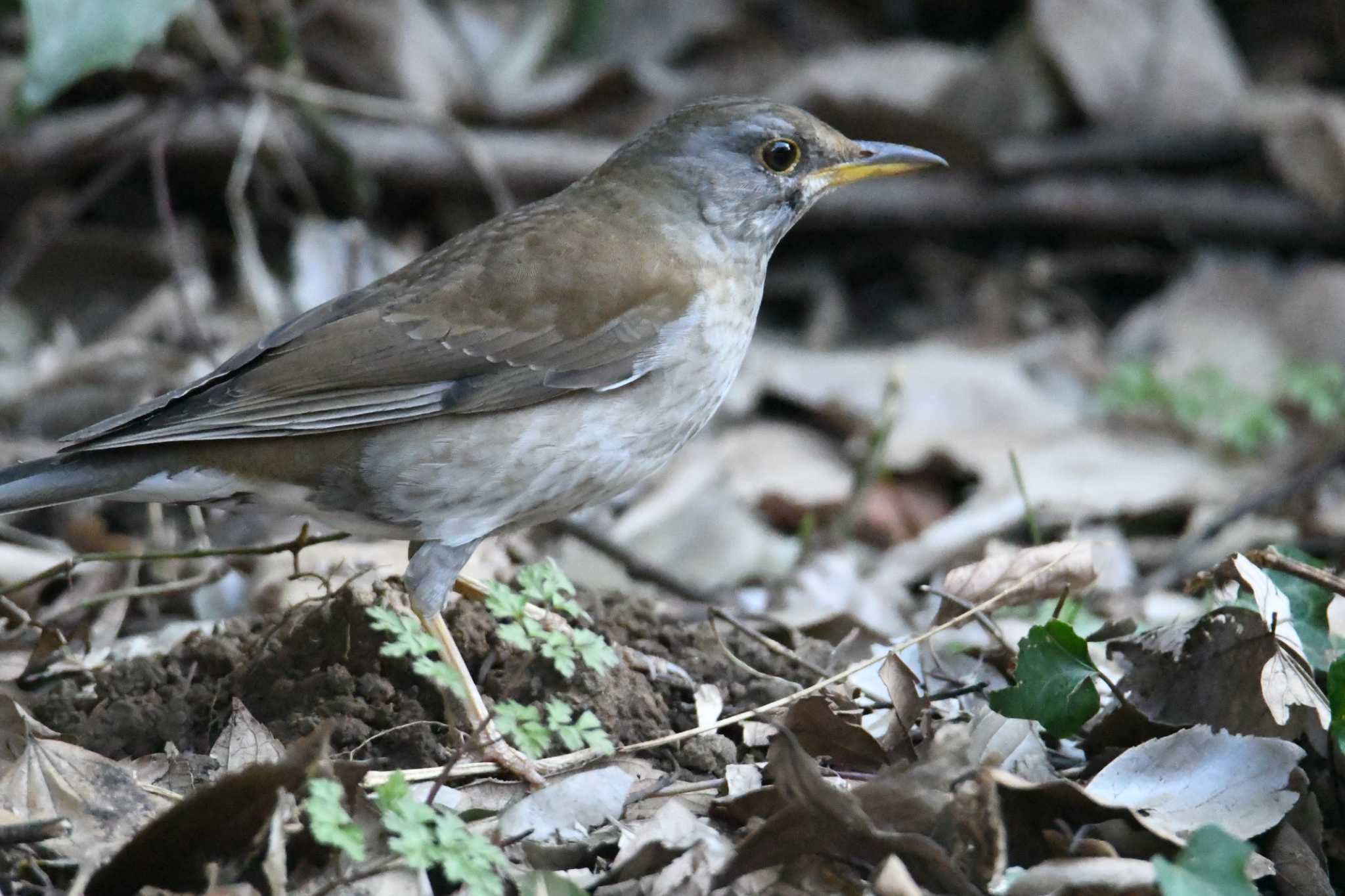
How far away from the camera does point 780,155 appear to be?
187 inches

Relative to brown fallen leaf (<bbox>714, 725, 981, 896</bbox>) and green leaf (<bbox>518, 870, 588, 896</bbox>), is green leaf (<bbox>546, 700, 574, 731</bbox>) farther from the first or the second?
brown fallen leaf (<bbox>714, 725, 981, 896</bbox>)

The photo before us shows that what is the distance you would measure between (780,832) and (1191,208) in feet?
21.3

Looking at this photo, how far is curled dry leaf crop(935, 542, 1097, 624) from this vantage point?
4.02m

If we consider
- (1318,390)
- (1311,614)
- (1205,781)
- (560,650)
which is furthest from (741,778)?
(1318,390)

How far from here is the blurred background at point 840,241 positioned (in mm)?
6102

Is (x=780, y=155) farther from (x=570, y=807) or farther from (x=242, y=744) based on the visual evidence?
(x=242, y=744)

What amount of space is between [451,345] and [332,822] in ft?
5.77

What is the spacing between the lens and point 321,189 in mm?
7930

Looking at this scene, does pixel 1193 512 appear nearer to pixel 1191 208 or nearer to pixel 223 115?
pixel 1191 208

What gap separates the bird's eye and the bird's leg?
1553mm

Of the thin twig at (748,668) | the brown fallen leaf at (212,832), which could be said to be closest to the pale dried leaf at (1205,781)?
the thin twig at (748,668)

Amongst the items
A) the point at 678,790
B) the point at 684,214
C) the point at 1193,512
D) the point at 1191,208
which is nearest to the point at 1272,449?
the point at 1193,512

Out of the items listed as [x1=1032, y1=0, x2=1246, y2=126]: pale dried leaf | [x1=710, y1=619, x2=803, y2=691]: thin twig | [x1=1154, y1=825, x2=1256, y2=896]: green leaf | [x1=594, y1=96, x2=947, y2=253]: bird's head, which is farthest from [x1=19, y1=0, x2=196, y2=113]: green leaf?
[x1=1032, y1=0, x2=1246, y2=126]: pale dried leaf

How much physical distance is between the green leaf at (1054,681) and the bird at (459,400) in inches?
49.5
